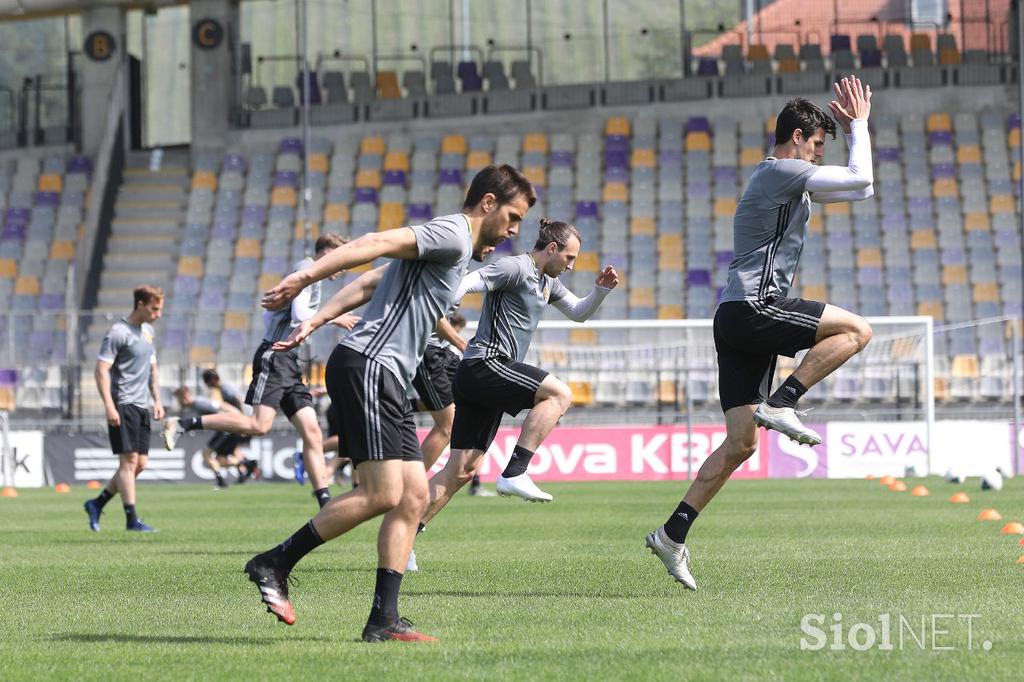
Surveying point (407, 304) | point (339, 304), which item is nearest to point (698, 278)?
point (339, 304)

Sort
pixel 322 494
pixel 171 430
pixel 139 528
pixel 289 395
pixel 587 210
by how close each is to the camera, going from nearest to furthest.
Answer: pixel 322 494 → pixel 289 395 → pixel 139 528 → pixel 171 430 → pixel 587 210

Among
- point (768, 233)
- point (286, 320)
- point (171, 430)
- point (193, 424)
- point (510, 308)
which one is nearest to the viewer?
point (768, 233)

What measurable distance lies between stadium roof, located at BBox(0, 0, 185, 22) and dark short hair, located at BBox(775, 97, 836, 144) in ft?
96.9

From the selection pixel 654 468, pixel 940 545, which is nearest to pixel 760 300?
pixel 940 545

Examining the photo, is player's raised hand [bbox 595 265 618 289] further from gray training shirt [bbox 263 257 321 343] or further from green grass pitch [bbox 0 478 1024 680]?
gray training shirt [bbox 263 257 321 343]

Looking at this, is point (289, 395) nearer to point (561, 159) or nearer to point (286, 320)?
point (286, 320)

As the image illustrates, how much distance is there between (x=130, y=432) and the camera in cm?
1344

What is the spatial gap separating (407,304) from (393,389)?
328mm

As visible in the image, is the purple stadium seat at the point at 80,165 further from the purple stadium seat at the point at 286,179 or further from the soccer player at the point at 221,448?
the soccer player at the point at 221,448

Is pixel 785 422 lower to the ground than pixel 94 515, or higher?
higher

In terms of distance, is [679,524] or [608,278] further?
[608,278]

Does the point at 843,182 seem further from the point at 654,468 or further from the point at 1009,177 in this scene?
the point at 1009,177

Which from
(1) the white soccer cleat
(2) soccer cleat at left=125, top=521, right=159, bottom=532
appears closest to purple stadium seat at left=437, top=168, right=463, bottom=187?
(2) soccer cleat at left=125, top=521, right=159, bottom=532

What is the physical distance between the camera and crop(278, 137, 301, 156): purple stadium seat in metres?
36.0
